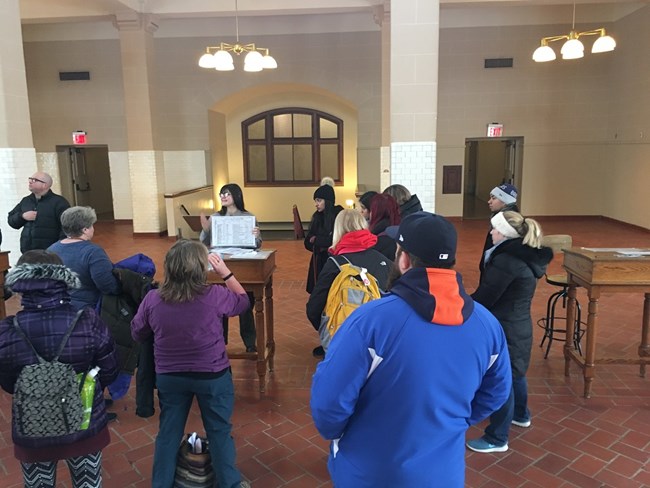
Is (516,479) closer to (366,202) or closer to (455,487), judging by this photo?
(455,487)

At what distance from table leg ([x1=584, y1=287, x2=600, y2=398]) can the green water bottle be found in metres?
3.19

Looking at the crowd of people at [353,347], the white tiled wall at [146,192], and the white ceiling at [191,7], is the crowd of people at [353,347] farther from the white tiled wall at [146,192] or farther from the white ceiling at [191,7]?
the white tiled wall at [146,192]

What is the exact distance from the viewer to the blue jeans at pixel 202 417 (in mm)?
2492

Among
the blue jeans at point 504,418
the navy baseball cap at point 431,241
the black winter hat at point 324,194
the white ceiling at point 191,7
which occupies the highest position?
the white ceiling at point 191,7

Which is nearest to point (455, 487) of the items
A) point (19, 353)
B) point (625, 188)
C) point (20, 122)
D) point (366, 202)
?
point (19, 353)

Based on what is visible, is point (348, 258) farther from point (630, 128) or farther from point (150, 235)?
point (630, 128)

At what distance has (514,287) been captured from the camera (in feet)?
9.90

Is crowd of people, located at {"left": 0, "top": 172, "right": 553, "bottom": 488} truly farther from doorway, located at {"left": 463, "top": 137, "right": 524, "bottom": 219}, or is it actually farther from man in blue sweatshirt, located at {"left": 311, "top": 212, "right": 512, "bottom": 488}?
doorway, located at {"left": 463, "top": 137, "right": 524, "bottom": 219}

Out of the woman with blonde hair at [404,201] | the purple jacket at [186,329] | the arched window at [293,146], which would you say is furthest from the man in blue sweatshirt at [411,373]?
the arched window at [293,146]

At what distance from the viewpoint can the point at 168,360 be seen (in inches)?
96.8

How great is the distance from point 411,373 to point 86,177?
14878 mm

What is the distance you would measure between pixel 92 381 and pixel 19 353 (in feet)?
1.01

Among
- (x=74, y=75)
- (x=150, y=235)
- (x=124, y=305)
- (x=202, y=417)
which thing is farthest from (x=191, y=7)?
(x=202, y=417)

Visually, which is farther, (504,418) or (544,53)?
(544,53)
